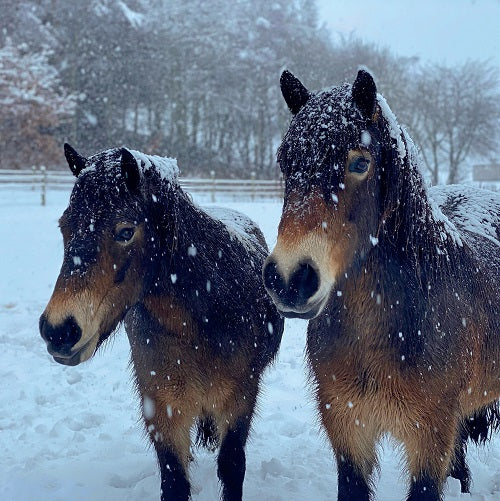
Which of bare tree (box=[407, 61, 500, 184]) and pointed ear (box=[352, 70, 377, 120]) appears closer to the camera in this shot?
pointed ear (box=[352, 70, 377, 120])

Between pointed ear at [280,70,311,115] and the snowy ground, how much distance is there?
6.19ft

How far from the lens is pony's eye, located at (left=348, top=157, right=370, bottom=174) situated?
7.02 feet

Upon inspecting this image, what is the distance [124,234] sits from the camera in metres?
2.62

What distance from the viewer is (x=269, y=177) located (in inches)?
1080

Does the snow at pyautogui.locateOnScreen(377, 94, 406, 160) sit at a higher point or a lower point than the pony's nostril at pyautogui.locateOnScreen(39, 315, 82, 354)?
higher

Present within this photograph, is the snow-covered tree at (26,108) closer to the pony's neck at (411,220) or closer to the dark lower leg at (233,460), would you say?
the dark lower leg at (233,460)

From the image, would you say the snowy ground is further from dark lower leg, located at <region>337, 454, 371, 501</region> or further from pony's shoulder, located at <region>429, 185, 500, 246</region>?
pony's shoulder, located at <region>429, 185, 500, 246</region>

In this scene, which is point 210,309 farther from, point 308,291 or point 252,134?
point 252,134

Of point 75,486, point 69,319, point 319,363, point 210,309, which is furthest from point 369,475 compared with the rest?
point 75,486

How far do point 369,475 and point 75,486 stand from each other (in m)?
2.04

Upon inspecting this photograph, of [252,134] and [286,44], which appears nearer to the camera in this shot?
[286,44]

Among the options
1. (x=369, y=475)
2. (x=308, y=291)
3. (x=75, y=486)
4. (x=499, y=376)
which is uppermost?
(x=308, y=291)

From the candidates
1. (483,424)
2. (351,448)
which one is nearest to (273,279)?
(351,448)

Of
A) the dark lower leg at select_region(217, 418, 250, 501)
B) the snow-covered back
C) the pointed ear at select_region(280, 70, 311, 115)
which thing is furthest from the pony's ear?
the dark lower leg at select_region(217, 418, 250, 501)
